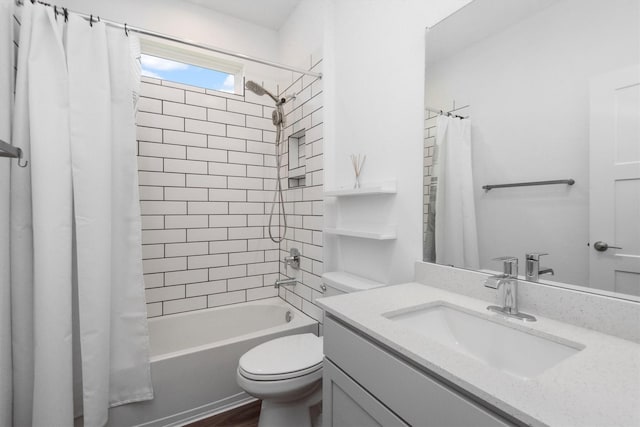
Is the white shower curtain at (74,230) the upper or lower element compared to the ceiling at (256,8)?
lower

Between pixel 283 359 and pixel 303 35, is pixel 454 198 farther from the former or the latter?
pixel 303 35

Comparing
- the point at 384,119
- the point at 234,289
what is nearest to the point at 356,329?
the point at 384,119

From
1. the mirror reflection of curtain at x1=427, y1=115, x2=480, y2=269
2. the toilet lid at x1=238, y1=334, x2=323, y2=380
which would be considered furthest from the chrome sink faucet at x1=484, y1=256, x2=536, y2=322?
the toilet lid at x1=238, y1=334, x2=323, y2=380

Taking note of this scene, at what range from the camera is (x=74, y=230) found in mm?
1369

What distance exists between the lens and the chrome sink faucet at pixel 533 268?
0.95 m

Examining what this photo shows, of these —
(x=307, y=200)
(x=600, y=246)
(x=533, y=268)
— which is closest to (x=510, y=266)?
(x=533, y=268)

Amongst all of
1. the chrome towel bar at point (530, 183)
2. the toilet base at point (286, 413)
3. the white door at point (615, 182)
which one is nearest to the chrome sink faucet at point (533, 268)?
the white door at point (615, 182)

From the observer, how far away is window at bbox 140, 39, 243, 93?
216 cm

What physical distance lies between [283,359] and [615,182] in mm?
1442

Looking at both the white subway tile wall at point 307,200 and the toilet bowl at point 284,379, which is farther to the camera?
the white subway tile wall at point 307,200

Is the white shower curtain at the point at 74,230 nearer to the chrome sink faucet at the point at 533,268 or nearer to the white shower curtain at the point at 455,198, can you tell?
the white shower curtain at the point at 455,198

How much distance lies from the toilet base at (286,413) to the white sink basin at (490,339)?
74cm

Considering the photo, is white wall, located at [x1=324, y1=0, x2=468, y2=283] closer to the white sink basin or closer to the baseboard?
the white sink basin

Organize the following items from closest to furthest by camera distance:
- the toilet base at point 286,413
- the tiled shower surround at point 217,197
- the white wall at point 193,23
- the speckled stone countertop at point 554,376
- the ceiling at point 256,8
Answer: the speckled stone countertop at point 554,376, the toilet base at point 286,413, the white wall at point 193,23, the tiled shower surround at point 217,197, the ceiling at point 256,8
